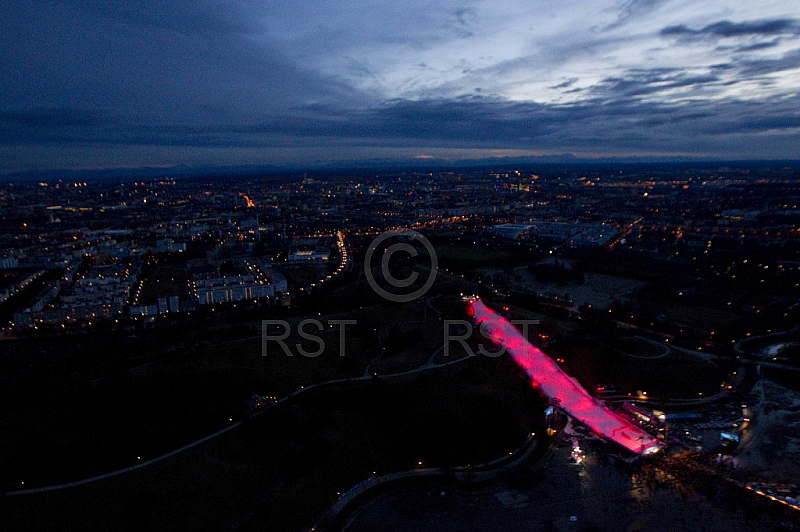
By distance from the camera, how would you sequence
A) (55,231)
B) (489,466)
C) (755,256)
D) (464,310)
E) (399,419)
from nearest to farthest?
(489,466) → (399,419) → (464,310) → (755,256) → (55,231)

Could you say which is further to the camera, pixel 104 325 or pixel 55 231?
pixel 55 231

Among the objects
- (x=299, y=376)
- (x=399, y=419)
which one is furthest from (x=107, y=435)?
(x=399, y=419)

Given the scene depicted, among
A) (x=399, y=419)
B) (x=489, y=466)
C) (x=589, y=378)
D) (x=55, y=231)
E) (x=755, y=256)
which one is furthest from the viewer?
(x=55, y=231)

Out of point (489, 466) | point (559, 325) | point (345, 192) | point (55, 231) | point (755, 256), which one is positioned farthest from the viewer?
point (345, 192)

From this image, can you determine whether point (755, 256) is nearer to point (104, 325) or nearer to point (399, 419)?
point (399, 419)

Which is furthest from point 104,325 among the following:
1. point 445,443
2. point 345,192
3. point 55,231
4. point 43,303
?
point 345,192

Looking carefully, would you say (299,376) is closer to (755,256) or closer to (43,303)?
(43,303)
